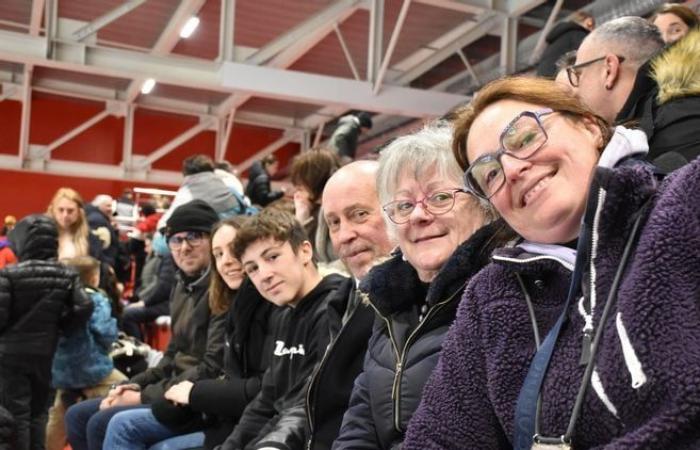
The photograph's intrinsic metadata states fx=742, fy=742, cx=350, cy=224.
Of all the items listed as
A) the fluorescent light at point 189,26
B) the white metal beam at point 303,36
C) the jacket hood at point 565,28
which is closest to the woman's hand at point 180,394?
the jacket hood at point 565,28

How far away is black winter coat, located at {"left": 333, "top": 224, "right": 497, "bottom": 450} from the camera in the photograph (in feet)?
4.90

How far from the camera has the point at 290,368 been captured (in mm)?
2373

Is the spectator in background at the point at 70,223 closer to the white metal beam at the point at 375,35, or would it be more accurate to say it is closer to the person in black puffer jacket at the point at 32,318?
the person in black puffer jacket at the point at 32,318

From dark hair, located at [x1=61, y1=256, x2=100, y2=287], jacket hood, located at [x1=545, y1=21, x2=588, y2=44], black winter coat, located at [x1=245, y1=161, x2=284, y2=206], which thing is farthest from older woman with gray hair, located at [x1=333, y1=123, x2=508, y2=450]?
black winter coat, located at [x1=245, y1=161, x2=284, y2=206]

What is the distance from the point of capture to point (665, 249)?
94 cm

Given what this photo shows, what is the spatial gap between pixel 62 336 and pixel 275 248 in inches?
92.2

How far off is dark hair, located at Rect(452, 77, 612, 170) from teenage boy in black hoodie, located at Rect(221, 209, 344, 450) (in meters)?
1.10

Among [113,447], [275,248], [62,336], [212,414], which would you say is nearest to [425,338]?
[275,248]

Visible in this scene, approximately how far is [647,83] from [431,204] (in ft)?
2.74

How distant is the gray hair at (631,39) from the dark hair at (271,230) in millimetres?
1161

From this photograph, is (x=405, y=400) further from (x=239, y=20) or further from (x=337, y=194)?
(x=239, y=20)

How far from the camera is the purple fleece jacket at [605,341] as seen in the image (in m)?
0.91

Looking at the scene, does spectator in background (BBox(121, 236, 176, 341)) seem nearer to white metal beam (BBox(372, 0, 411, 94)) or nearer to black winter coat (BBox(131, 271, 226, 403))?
black winter coat (BBox(131, 271, 226, 403))

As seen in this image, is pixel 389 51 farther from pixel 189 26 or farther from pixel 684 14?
pixel 684 14
